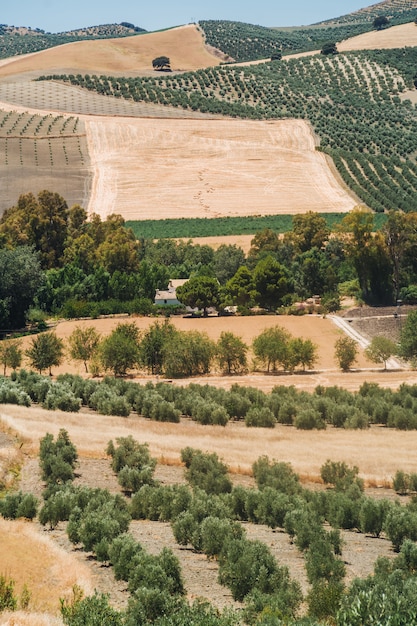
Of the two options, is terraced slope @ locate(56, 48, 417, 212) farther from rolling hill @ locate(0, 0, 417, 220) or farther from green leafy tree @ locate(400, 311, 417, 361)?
green leafy tree @ locate(400, 311, 417, 361)

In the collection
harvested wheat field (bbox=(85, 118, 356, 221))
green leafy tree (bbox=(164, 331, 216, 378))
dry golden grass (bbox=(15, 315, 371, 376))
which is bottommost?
green leafy tree (bbox=(164, 331, 216, 378))

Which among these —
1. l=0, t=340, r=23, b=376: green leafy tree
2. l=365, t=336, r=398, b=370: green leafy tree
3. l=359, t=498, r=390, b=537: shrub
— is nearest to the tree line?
l=0, t=340, r=23, b=376: green leafy tree

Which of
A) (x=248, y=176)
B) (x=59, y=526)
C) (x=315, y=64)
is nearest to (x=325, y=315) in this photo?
(x=59, y=526)

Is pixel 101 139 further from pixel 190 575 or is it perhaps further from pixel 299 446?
pixel 190 575

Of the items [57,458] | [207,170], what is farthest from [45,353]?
[207,170]

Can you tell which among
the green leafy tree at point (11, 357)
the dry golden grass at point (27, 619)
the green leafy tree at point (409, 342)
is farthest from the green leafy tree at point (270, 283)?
the dry golden grass at point (27, 619)
